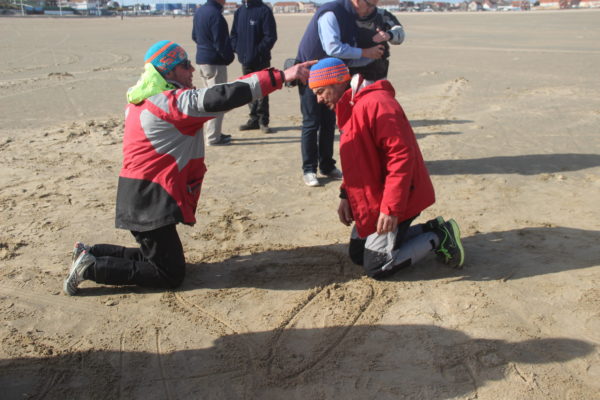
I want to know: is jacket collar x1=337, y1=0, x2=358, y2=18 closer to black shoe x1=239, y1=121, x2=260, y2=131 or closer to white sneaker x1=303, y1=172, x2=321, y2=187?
white sneaker x1=303, y1=172, x2=321, y2=187

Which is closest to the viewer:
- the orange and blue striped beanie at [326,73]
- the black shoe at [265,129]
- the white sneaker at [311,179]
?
the orange and blue striped beanie at [326,73]

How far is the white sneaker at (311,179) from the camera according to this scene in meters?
6.12

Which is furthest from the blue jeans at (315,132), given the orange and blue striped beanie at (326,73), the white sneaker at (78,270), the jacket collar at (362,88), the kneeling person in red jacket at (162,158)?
the white sneaker at (78,270)

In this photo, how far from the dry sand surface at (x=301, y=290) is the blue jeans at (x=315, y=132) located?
0.40 m

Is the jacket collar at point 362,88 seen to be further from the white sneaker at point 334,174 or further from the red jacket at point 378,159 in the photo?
the white sneaker at point 334,174

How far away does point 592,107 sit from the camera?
30.9ft

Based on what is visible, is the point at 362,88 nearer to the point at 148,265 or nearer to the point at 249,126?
the point at 148,265

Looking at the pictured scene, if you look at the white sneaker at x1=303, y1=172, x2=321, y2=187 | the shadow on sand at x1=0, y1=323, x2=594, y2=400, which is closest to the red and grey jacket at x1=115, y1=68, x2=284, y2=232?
the shadow on sand at x1=0, y1=323, x2=594, y2=400

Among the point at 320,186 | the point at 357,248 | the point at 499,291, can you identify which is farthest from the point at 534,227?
the point at 320,186

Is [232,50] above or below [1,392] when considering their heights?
above

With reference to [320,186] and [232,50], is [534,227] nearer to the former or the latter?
[320,186]

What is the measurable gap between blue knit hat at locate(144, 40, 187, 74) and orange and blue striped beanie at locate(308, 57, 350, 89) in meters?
0.94

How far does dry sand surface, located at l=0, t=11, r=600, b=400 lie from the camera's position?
3055 millimetres

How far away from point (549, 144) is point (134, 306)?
6067 mm
